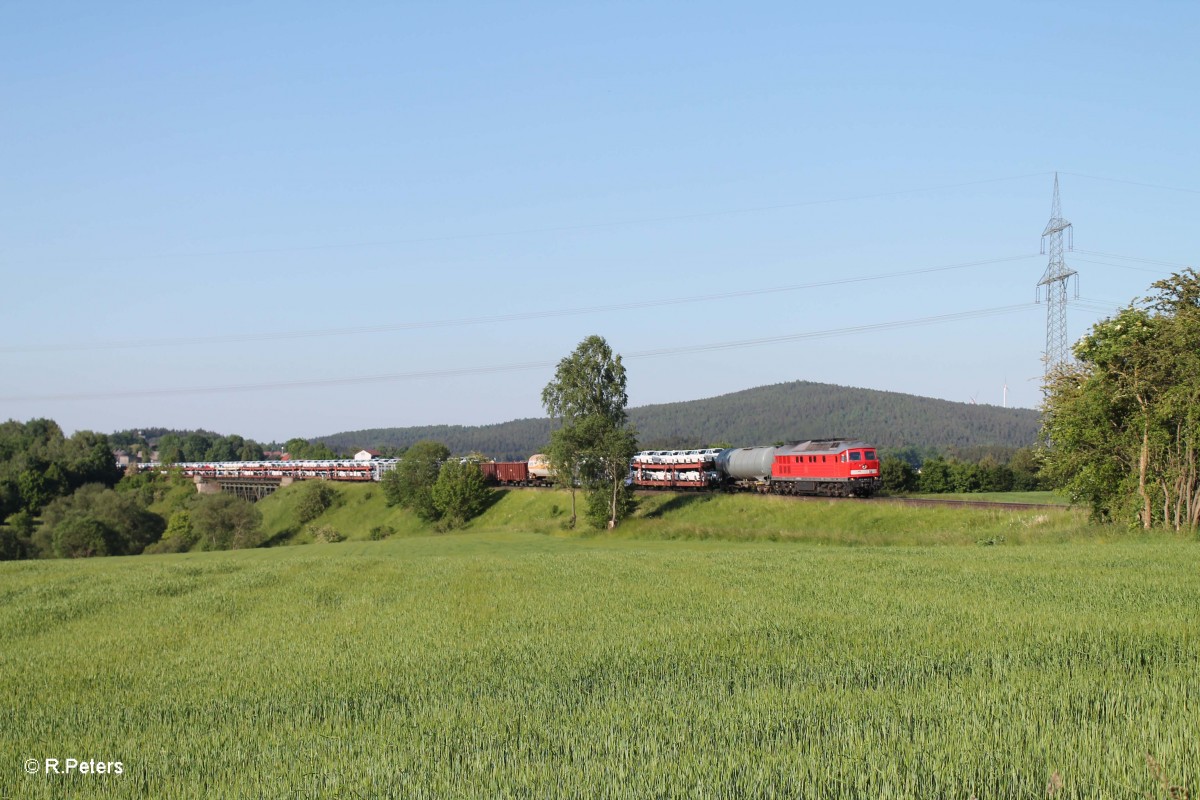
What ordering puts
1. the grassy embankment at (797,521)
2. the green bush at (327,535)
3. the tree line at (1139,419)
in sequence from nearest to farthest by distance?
1. the tree line at (1139,419)
2. the grassy embankment at (797,521)
3. the green bush at (327,535)

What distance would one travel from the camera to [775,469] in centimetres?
7425

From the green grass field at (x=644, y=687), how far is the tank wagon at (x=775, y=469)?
37120mm

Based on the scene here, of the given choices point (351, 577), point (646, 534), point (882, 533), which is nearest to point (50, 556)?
point (646, 534)

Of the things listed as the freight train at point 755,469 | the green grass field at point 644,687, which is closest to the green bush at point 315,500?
the freight train at point 755,469

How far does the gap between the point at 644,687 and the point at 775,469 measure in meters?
63.6

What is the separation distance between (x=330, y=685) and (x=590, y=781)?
7214 mm

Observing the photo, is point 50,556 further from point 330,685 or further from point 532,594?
point 330,685

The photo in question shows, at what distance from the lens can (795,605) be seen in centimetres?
1972

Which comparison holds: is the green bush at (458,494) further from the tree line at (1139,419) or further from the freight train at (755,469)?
the tree line at (1139,419)

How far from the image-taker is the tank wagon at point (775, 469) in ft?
212

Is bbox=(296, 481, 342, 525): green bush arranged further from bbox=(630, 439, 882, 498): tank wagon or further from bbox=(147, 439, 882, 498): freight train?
bbox=(630, 439, 882, 498): tank wagon

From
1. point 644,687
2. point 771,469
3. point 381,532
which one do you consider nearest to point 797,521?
point 771,469

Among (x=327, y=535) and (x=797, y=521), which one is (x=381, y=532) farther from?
(x=797, y=521)

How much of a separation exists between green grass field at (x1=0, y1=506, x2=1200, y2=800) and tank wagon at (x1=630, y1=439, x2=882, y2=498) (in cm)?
3712
